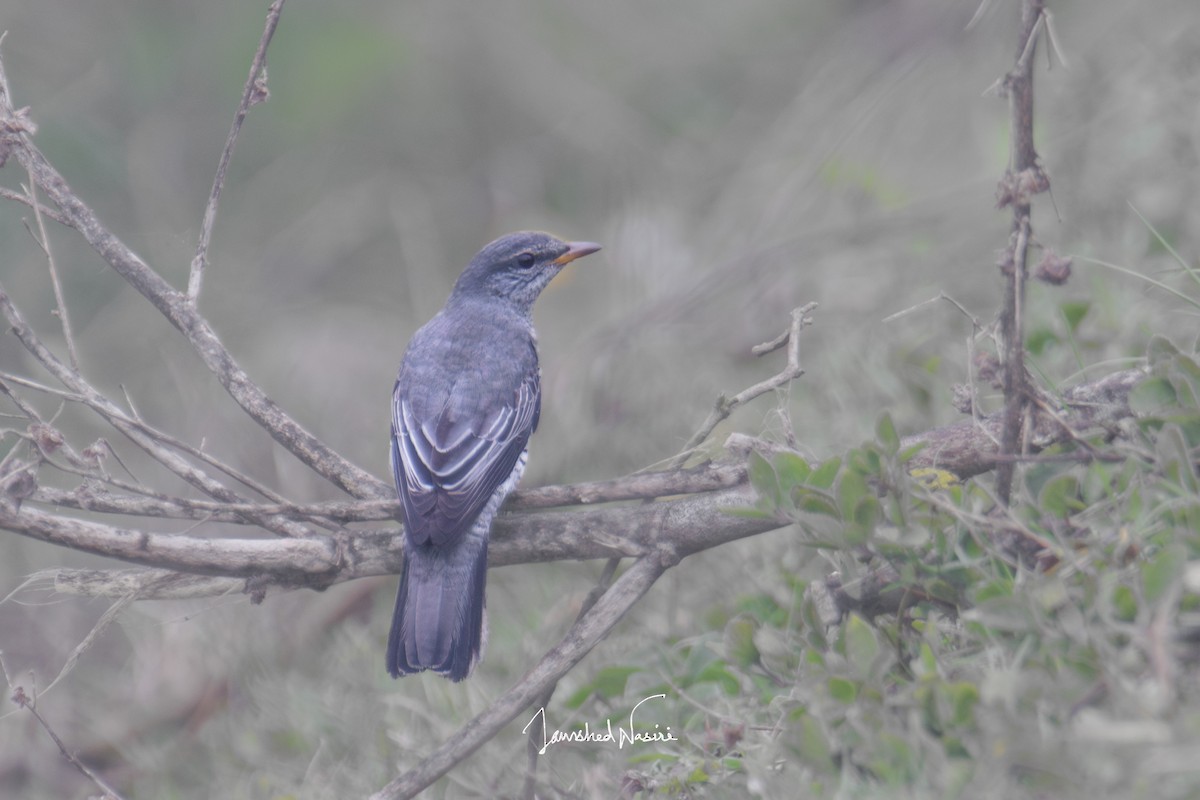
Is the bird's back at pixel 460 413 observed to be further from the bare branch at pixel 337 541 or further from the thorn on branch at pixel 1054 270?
the thorn on branch at pixel 1054 270

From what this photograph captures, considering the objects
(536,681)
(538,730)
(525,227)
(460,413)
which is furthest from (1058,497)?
(525,227)

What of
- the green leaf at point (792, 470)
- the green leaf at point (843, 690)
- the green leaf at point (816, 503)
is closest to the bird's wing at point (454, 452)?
the green leaf at point (792, 470)

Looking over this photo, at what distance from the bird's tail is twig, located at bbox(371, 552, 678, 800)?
1.93 feet

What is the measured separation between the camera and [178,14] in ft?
36.9

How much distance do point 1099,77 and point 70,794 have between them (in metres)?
5.96

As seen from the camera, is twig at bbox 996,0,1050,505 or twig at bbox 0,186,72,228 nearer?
twig at bbox 996,0,1050,505

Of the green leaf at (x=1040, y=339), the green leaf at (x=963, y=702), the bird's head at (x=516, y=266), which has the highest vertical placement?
the bird's head at (x=516, y=266)

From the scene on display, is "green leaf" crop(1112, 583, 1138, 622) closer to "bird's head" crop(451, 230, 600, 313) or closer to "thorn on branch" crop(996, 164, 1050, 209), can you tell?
"thorn on branch" crop(996, 164, 1050, 209)

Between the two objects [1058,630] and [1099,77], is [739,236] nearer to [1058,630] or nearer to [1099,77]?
[1099,77]

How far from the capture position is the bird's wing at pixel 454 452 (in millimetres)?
3807

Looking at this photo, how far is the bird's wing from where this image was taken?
3807 millimetres

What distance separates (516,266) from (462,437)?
4.66ft

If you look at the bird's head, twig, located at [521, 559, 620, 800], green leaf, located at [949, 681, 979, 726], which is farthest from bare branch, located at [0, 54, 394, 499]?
green leaf, located at [949, 681, 979, 726]

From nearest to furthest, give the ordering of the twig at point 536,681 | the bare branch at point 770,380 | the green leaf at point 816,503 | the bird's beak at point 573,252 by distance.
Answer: the green leaf at point 816,503 → the twig at point 536,681 → the bare branch at point 770,380 → the bird's beak at point 573,252
